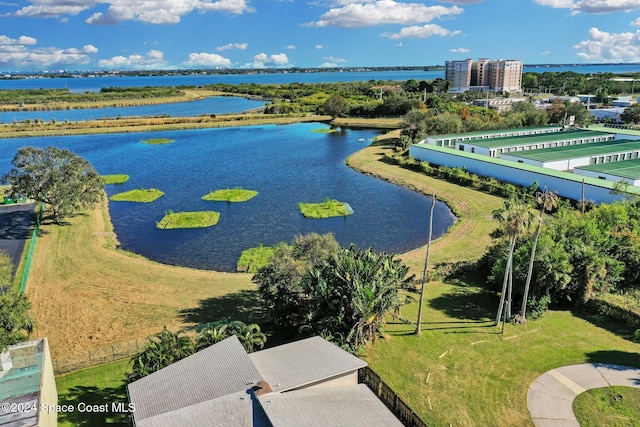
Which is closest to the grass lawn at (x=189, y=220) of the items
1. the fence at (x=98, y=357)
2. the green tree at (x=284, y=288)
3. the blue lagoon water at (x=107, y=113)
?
the green tree at (x=284, y=288)

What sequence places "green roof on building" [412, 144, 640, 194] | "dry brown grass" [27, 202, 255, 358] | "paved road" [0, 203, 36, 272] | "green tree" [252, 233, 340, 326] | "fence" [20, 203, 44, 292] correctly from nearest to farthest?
"green tree" [252, 233, 340, 326]
"dry brown grass" [27, 202, 255, 358]
"fence" [20, 203, 44, 292]
"paved road" [0, 203, 36, 272]
"green roof on building" [412, 144, 640, 194]

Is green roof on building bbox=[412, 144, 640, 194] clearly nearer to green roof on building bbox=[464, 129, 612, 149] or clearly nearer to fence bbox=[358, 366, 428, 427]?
green roof on building bbox=[464, 129, 612, 149]

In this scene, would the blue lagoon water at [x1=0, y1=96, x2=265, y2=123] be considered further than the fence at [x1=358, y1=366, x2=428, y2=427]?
Yes

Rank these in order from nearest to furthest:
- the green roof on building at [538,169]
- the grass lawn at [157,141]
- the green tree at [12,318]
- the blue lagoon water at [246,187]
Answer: the green tree at [12,318], the blue lagoon water at [246,187], the green roof on building at [538,169], the grass lawn at [157,141]

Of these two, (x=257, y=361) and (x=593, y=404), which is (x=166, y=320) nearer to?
(x=257, y=361)

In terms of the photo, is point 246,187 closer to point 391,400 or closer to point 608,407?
point 391,400

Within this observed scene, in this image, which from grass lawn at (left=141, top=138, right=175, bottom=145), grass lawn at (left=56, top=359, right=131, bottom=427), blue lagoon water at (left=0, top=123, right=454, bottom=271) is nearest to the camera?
grass lawn at (left=56, top=359, right=131, bottom=427)

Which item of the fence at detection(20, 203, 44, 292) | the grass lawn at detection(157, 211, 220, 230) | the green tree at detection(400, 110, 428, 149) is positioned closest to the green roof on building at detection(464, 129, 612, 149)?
the green tree at detection(400, 110, 428, 149)

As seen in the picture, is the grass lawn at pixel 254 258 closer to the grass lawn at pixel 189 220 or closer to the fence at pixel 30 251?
the grass lawn at pixel 189 220
